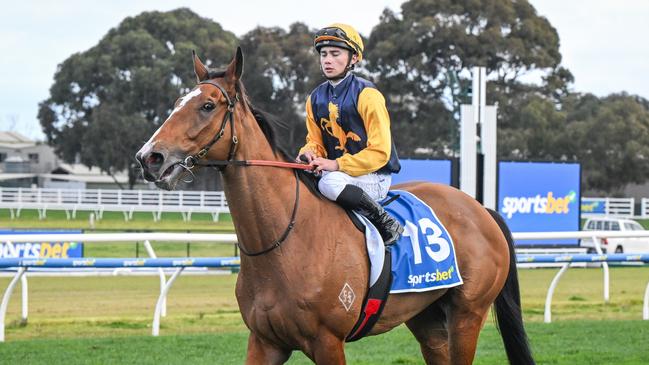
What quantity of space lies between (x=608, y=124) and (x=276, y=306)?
34.7 m

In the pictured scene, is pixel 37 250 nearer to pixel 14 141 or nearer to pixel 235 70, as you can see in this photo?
pixel 235 70

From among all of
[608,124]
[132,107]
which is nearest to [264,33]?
[132,107]

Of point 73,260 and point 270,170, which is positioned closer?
point 270,170

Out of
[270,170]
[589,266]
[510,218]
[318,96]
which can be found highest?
[318,96]

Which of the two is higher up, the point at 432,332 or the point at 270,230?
the point at 270,230

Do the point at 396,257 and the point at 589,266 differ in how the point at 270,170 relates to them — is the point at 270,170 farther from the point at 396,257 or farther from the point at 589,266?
the point at 589,266

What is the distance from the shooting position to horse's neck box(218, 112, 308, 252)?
12.8 ft

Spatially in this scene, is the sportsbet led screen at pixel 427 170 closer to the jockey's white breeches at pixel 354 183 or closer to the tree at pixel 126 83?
the jockey's white breeches at pixel 354 183

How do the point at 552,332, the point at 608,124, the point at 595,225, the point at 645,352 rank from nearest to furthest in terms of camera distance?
the point at 645,352 < the point at 552,332 < the point at 595,225 < the point at 608,124

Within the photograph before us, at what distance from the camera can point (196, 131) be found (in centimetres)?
365

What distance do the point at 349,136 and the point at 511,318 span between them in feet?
5.17

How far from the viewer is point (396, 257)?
4.35m

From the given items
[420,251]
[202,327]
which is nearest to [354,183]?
[420,251]

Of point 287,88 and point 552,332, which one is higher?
point 287,88
